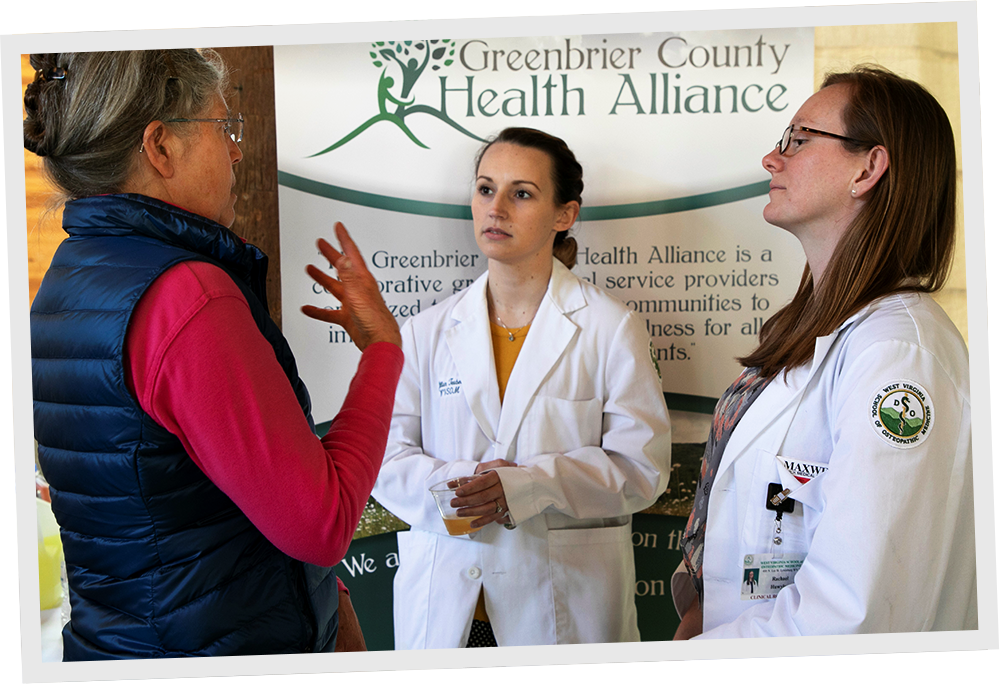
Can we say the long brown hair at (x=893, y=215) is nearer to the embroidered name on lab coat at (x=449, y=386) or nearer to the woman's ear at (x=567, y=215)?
the woman's ear at (x=567, y=215)

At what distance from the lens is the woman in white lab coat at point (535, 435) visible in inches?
79.0

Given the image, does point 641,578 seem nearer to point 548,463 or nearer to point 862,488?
point 548,463

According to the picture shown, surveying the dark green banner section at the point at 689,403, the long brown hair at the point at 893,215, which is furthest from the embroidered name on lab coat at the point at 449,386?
the long brown hair at the point at 893,215

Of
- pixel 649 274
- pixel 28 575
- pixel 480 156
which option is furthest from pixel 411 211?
pixel 28 575

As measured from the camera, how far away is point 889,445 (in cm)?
144

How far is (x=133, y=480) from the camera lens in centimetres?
126

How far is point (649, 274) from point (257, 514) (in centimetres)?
129

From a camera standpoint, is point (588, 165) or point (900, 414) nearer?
point (900, 414)

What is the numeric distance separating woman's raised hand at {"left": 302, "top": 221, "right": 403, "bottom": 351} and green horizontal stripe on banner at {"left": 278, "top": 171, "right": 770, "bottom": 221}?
206 mm

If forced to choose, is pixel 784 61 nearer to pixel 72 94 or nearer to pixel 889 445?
pixel 889 445

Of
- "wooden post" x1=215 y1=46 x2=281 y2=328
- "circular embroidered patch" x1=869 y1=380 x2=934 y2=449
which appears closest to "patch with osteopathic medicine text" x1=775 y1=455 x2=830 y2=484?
"circular embroidered patch" x1=869 y1=380 x2=934 y2=449

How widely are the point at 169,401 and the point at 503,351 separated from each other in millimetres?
1046

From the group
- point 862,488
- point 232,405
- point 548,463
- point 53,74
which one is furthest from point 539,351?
point 53,74

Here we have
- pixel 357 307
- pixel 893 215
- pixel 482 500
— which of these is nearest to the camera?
pixel 893 215
